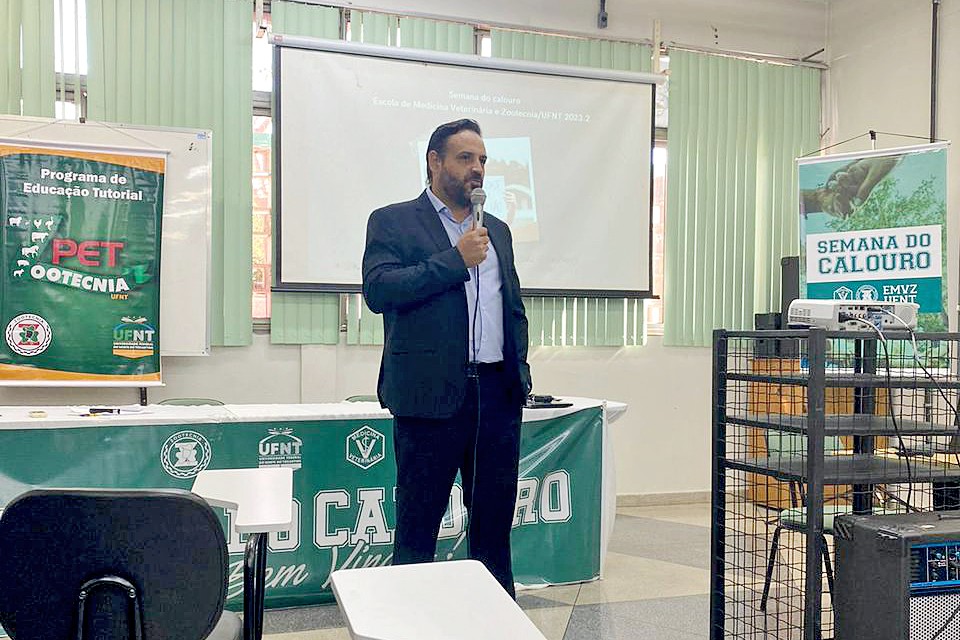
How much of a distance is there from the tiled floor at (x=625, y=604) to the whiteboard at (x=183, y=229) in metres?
1.79

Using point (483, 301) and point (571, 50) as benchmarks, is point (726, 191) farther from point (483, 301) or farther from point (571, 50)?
point (483, 301)

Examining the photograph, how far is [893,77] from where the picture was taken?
17.3 ft

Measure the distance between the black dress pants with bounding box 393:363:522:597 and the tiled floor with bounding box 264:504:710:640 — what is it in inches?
30.0

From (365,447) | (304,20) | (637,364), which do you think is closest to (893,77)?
(637,364)

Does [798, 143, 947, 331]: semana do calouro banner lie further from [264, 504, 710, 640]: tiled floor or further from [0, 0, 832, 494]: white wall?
[264, 504, 710, 640]: tiled floor

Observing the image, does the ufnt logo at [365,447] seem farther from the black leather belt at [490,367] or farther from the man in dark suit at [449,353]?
the black leather belt at [490,367]

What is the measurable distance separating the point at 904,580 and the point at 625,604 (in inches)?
67.1

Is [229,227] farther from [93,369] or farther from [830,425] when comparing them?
[830,425]

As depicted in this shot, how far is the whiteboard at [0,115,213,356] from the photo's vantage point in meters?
4.30

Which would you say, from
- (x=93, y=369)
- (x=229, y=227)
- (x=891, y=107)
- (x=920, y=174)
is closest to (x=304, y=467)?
(x=93, y=369)

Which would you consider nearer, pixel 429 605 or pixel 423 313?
pixel 429 605

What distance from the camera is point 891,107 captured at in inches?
208

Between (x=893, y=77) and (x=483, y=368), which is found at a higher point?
(x=893, y=77)

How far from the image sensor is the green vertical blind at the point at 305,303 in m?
4.65
